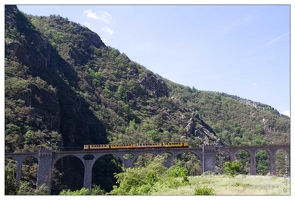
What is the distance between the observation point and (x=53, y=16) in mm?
127375

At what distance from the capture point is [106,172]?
61312mm

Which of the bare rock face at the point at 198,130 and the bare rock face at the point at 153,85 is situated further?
the bare rock face at the point at 153,85

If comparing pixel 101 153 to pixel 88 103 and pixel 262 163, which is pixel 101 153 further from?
pixel 262 163

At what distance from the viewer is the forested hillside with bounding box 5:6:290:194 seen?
176ft

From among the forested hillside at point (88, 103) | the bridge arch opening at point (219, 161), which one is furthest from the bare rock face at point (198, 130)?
the bridge arch opening at point (219, 161)

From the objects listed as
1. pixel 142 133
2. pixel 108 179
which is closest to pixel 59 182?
pixel 108 179

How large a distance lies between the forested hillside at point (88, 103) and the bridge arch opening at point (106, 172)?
21.1 feet

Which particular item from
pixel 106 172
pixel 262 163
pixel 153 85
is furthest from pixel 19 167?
pixel 153 85

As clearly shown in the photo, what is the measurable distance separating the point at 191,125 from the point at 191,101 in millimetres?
55445

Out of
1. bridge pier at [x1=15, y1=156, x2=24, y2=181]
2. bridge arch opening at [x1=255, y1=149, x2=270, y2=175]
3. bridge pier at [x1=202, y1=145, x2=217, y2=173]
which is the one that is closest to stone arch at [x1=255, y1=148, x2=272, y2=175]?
bridge arch opening at [x1=255, y1=149, x2=270, y2=175]

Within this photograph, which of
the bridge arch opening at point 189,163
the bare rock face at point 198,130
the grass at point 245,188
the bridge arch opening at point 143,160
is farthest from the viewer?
the bare rock face at point 198,130

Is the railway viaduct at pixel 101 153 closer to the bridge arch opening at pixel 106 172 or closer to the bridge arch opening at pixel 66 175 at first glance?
the bridge arch opening at pixel 66 175

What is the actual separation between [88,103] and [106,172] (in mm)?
27059

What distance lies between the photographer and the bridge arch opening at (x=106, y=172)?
2244 inches
